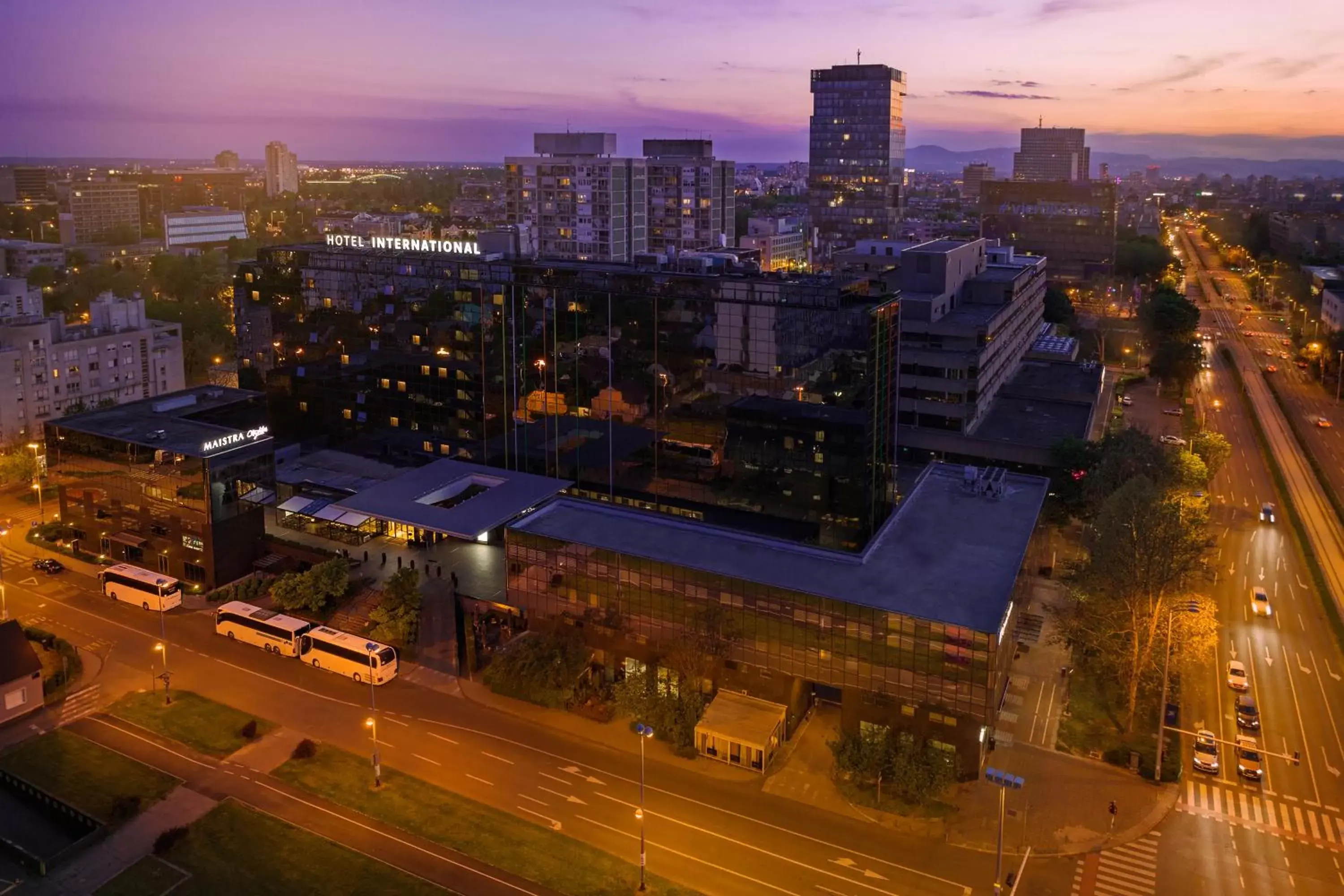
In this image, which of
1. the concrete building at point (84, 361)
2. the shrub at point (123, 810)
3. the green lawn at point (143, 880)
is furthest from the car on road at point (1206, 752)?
the concrete building at point (84, 361)

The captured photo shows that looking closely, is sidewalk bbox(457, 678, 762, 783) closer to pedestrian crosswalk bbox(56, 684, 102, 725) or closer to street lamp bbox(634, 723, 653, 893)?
street lamp bbox(634, 723, 653, 893)

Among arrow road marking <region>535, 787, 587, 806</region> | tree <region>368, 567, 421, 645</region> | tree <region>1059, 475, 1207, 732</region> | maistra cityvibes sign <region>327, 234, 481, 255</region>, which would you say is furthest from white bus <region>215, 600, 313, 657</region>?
tree <region>1059, 475, 1207, 732</region>

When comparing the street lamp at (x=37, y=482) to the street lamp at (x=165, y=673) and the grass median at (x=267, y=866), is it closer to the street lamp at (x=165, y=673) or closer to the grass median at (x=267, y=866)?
the street lamp at (x=165, y=673)

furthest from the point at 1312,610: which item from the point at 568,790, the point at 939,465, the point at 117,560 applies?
the point at 117,560

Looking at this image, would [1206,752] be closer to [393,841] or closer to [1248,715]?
[1248,715]

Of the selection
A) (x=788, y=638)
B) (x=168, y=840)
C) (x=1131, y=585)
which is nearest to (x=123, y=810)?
(x=168, y=840)

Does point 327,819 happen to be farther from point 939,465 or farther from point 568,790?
point 939,465

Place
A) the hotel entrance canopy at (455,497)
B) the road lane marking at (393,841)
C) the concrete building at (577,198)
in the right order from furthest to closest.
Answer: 1. the concrete building at (577,198)
2. the hotel entrance canopy at (455,497)
3. the road lane marking at (393,841)
